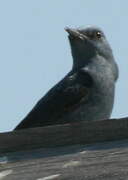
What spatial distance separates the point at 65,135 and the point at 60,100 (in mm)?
4303

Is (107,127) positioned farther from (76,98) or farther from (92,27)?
(92,27)

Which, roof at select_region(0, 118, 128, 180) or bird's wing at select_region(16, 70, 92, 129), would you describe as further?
bird's wing at select_region(16, 70, 92, 129)

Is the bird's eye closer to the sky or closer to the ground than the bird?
closer to the sky

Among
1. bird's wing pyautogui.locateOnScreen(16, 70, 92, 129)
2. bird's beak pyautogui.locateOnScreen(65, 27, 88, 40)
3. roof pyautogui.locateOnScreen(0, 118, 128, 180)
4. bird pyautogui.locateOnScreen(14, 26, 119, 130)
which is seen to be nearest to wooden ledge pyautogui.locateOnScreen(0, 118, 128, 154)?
roof pyautogui.locateOnScreen(0, 118, 128, 180)

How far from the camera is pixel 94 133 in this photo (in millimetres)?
5844

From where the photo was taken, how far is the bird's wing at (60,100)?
991 cm

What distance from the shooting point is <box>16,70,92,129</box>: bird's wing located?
9906mm

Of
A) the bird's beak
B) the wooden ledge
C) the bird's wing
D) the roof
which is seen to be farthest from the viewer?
the bird's beak

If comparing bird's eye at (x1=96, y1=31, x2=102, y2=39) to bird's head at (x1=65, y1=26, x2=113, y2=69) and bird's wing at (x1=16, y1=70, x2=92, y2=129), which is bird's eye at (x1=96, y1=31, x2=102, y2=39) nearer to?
bird's head at (x1=65, y1=26, x2=113, y2=69)

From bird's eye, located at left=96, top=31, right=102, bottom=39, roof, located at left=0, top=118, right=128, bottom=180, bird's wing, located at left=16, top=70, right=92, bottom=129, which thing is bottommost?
bird's wing, located at left=16, top=70, right=92, bottom=129

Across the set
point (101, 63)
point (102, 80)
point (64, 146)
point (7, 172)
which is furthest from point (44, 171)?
point (101, 63)

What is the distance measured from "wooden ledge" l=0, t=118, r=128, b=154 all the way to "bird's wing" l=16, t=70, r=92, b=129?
3.69 meters

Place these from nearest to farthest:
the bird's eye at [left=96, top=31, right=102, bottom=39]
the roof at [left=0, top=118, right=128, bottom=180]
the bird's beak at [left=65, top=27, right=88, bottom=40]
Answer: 1. the roof at [left=0, top=118, right=128, bottom=180]
2. the bird's beak at [left=65, top=27, right=88, bottom=40]
3. the bird's eye at [left=96, top=31, right=102, bottom=39]

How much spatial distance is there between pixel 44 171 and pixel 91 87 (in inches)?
184
